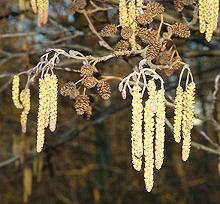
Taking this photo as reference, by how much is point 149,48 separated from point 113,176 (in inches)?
266

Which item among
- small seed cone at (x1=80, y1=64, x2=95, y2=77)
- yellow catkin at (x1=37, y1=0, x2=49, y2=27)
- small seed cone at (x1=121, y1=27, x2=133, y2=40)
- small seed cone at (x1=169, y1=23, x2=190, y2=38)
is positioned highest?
yellow catkin at (x1=37, y1=0, x2=49, y2=27)

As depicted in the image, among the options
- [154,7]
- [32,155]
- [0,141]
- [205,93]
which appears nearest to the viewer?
[154,7]

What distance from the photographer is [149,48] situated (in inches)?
66.0

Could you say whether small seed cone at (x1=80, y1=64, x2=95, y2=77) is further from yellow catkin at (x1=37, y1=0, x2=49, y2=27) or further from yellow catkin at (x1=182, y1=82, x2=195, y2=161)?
yellow catkin at (x1=37, y1=0, x2=49, y2=27)

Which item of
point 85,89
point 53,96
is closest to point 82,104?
point 85,89

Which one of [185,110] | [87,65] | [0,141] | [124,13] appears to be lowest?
[185,110]

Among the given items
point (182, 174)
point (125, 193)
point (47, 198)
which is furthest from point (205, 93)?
point (47, 198)

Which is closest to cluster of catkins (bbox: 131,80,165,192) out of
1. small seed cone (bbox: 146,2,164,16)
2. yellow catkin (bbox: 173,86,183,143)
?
yellow catkin (bbox: 173,86,183,143)

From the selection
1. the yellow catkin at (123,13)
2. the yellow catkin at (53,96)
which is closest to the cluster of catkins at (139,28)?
the yellow catkin at (123,13)

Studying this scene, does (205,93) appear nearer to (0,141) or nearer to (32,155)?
(0,141)

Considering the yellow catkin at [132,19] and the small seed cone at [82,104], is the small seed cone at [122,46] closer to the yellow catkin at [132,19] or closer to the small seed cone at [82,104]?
the yellow catkin at [132,19]

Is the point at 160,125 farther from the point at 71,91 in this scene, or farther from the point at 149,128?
the point at 71,91

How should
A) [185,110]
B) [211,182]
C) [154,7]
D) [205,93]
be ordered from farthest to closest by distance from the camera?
[211,182], [205,93], [154,7], [185,110]

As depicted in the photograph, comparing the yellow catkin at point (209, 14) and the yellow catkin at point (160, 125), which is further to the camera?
the yellow catkin at point (209, 14)
